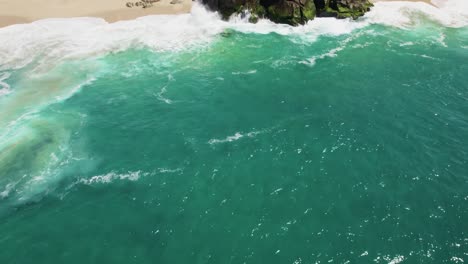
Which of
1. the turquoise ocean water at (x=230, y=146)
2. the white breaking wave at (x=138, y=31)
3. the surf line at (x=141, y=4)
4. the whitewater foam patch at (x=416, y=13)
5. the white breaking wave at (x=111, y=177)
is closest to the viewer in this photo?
the turquoise ocean water at (x=230, y=146)

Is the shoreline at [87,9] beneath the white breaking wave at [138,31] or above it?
above

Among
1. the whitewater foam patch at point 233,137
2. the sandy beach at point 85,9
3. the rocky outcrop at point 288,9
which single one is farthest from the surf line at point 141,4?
→ the whitewater foam patch at point 233,137

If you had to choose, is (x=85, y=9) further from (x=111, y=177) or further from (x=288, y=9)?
(x=111, y=177)

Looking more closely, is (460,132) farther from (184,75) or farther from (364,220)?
(184,75)

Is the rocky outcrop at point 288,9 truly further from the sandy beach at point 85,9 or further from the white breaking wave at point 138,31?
the sandy beach at point 85,9

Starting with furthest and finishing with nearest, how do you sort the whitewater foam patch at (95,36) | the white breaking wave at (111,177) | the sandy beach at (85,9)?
the sandy beach at (85,9)
the whitewater foam patch at (95,36)
the white breaking wave at (111,177)

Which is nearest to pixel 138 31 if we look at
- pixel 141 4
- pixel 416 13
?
pixel 141 4

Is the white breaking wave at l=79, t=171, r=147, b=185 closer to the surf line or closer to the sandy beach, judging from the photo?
the sandy beach

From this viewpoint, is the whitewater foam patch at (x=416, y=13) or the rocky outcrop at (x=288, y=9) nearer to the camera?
the rocky outcrop at (x=288, y=9)
